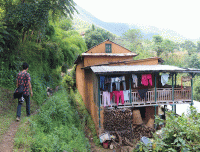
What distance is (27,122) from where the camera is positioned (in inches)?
243

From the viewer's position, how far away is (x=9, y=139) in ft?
15.9

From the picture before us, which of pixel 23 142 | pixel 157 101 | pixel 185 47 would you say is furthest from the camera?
pixel 185 47

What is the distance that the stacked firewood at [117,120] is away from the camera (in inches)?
418

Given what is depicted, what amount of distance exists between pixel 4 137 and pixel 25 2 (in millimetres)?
8400

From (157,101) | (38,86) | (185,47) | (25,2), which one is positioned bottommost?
(157,101)

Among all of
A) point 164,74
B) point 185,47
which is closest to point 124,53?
point 164,74

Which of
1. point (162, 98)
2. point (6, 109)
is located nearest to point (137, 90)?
point (162, 98)

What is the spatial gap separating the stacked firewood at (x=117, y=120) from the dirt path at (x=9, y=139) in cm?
629

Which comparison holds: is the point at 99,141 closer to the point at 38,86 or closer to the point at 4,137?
the point at 38,86

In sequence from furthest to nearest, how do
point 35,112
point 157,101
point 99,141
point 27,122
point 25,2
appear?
point 157,101
point 99,141
point 25,2
point 35,112
point 27,122

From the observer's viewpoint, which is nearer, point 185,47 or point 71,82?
point 71,82

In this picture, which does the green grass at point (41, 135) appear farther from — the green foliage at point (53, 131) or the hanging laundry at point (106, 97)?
the hanging laundry at point (106, 97)

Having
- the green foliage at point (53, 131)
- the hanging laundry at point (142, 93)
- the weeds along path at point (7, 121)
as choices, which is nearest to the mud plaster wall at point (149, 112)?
the hanging laundry at point (142, 93)

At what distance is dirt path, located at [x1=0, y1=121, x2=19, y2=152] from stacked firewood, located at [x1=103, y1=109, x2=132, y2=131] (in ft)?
20.6
